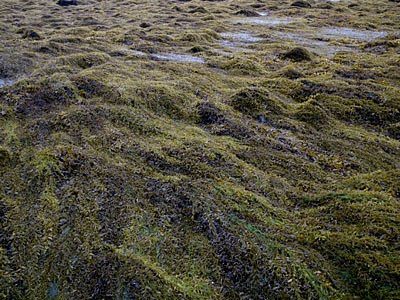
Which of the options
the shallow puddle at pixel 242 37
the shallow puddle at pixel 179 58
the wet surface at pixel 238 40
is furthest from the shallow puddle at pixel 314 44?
the shallow puddle at pixel 179 58

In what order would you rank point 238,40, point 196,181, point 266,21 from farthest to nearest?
point 266,21 → point 238,40 → point 196,181

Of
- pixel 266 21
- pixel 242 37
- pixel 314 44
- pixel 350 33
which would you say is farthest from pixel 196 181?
pixel 266 21

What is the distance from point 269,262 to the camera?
4262 mm

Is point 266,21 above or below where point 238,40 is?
above

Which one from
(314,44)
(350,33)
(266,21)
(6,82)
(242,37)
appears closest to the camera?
(6,82)

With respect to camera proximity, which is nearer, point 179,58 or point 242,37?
point 179,58

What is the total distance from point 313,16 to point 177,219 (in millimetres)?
25453

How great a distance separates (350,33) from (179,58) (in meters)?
12.3

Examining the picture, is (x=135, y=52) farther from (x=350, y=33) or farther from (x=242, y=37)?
(x=350, y=33)

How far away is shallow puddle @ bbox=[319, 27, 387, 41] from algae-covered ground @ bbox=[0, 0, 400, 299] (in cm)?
816

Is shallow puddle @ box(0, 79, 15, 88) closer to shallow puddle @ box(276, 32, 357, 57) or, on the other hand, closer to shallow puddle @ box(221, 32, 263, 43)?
shallow puddle @ box(221, 32, 263, 43)

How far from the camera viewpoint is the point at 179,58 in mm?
13656

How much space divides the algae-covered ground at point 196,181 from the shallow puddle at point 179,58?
1518mm

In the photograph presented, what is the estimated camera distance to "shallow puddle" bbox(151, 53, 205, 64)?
1320cm
